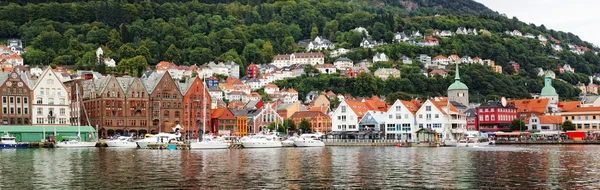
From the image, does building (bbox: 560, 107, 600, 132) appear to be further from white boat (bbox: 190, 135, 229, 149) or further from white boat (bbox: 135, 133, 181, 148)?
white boat (bbox: 135, 133, 181, 148)

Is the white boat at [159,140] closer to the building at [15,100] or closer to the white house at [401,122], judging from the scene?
the building at [15,100]

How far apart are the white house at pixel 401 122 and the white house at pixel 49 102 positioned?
4791 centimetres

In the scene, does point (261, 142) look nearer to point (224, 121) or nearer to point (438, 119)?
point (438, 119)

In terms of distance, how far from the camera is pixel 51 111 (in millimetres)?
107188

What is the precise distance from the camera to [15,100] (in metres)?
104

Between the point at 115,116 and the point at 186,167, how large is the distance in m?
67.2

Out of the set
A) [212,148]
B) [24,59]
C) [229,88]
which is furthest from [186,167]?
[24,59]

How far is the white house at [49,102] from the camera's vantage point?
346 feet

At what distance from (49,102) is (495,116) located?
→ 75.5 m

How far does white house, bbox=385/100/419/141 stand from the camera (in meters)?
104

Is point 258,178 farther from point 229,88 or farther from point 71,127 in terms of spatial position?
point 229,88

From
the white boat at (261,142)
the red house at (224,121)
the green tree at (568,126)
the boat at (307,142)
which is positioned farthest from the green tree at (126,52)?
the green tree at (568,126)

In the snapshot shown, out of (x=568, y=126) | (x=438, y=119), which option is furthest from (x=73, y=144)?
(x=568, y=126)

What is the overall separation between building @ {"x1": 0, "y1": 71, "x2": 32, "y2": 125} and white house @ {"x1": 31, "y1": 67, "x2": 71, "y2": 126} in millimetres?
920
